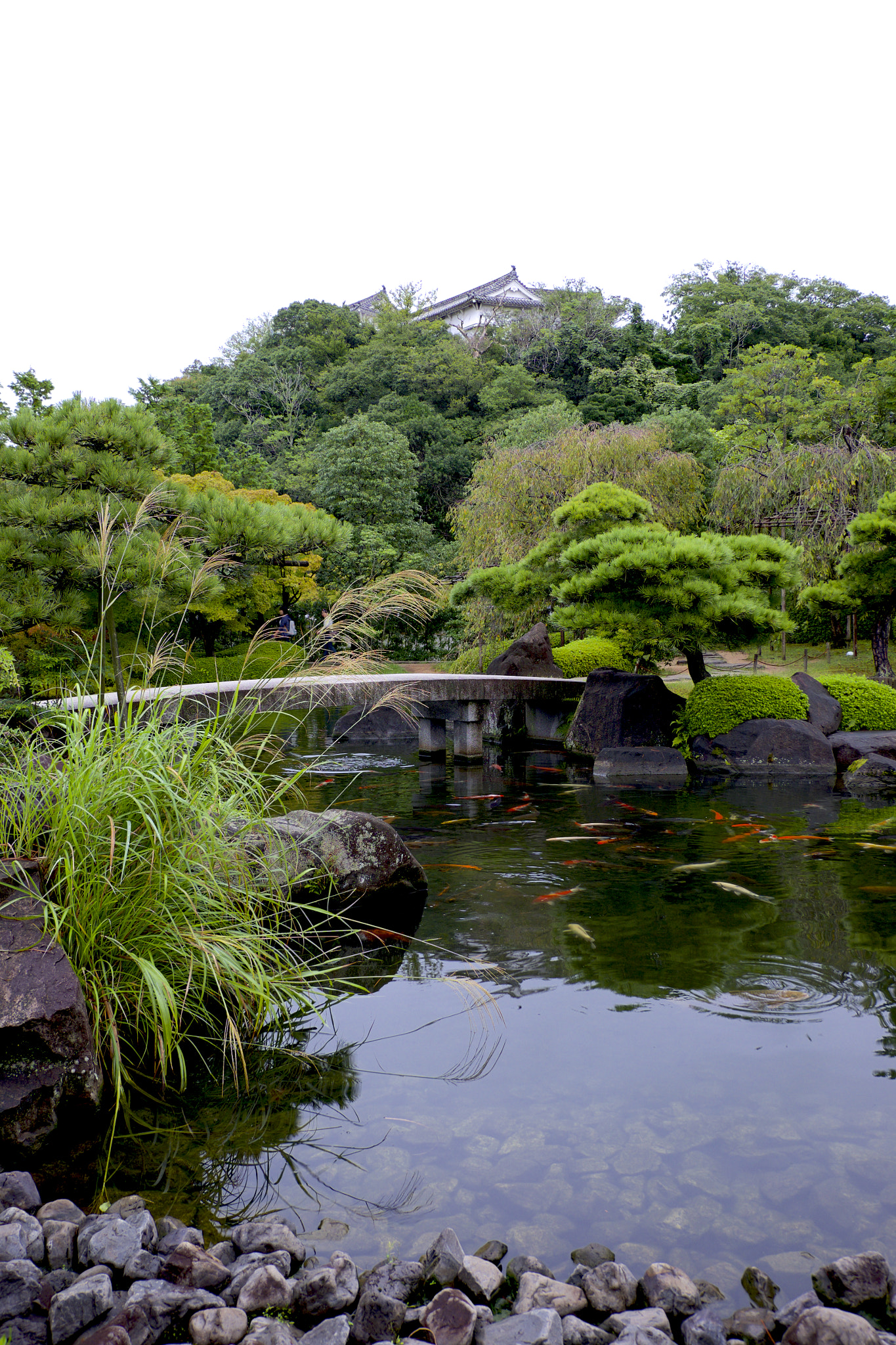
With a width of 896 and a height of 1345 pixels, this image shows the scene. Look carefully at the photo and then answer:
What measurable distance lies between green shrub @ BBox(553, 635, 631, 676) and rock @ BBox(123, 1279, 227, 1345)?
36.0ft

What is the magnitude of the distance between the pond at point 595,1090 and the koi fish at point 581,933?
0.06 feet

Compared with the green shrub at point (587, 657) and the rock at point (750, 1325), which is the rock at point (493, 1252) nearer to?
the rock at point (750, 1325)

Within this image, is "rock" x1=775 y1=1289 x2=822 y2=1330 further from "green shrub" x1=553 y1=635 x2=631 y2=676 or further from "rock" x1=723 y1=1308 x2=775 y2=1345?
"green shrub" x1=553 y1=635 x2=631 y2=676

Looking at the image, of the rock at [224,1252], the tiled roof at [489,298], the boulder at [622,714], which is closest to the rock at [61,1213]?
the rock at [224,1252]

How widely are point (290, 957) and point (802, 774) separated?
673cm

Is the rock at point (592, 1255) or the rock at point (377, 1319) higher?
the rock at point (377, 1319)

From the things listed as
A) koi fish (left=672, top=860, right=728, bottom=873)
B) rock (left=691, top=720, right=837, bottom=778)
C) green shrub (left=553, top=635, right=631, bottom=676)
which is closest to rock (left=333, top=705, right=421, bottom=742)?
green shrub (left=553, top=635, right=631, bottom=676)

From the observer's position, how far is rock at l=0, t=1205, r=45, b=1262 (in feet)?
6.25

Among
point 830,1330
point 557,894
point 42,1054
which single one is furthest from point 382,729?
point 830,1330

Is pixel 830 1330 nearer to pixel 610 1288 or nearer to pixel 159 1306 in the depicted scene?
pixel 610 1288

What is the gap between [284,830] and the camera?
13.7 feet

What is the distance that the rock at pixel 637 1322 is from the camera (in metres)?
1.74

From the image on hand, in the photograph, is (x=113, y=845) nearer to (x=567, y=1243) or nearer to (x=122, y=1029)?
(x=122, y=1029)

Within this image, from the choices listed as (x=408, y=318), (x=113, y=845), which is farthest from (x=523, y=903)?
(x=408, y=318)
